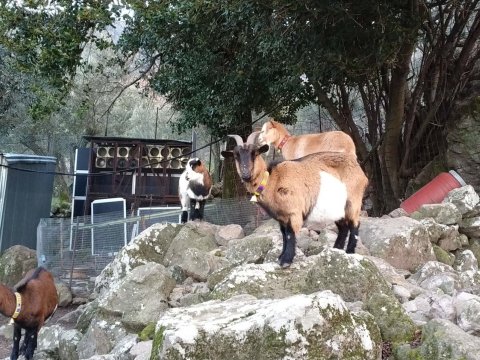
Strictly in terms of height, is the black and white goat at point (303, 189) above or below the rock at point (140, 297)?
above

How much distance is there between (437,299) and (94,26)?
8.04m

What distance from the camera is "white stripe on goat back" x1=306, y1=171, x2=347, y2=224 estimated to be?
5.60m

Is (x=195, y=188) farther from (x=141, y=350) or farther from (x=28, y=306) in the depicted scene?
(x=141, y=350)

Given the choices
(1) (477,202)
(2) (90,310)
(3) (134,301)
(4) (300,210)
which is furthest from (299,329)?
(1) (477,202)

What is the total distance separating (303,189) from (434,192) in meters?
4.51

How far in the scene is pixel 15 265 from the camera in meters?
11.6

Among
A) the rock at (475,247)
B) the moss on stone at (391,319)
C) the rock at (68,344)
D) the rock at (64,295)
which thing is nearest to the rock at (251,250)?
the rock at (68,344)

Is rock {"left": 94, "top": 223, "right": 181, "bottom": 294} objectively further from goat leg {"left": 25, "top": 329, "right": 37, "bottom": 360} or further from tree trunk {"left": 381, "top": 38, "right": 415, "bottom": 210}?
tree trunk {"left": 381, "top": 38, "right": 415, "bottom": 210}

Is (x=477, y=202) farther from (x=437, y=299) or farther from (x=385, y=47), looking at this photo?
(x=437, y=299)

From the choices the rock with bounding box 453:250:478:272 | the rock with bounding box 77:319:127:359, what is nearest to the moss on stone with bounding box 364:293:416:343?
the rock with bounding box 77:319:127:359

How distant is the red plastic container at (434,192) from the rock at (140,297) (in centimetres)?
422

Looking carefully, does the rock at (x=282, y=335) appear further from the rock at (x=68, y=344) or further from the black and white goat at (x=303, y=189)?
the rock at (x=68, y=344)

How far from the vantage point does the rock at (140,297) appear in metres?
5.83

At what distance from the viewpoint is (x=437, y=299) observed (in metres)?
4.41
